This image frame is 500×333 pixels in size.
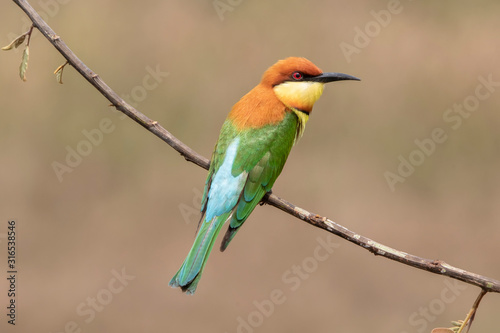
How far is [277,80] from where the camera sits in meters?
1.54

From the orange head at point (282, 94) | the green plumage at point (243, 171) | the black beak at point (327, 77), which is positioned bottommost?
the green plumage at point (243, 171)

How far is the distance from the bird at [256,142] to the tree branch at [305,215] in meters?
0.10

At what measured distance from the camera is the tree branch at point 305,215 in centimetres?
94

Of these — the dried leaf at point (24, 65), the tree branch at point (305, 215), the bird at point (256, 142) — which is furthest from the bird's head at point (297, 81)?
the dried leaf at point (24, 65)

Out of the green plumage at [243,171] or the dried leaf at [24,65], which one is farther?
the green plumage at [243,171]

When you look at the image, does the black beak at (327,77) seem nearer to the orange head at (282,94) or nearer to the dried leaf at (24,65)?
the orange head at (282,94)

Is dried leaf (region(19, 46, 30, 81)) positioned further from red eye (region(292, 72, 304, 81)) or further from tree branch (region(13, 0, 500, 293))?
red eye (region(292, 72, 304, 81))

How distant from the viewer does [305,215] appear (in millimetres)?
1165

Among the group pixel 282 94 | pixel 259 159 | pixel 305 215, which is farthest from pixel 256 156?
pixel 305 215

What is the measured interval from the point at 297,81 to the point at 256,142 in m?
0.19

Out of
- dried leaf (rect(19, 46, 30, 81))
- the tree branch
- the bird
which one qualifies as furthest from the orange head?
dried leaf (rect(19, 46, 30, 81))

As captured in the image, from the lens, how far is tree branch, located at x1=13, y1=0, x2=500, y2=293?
94cm

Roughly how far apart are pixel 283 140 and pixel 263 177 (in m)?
0.12

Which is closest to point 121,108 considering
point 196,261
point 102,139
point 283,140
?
point 196,261
